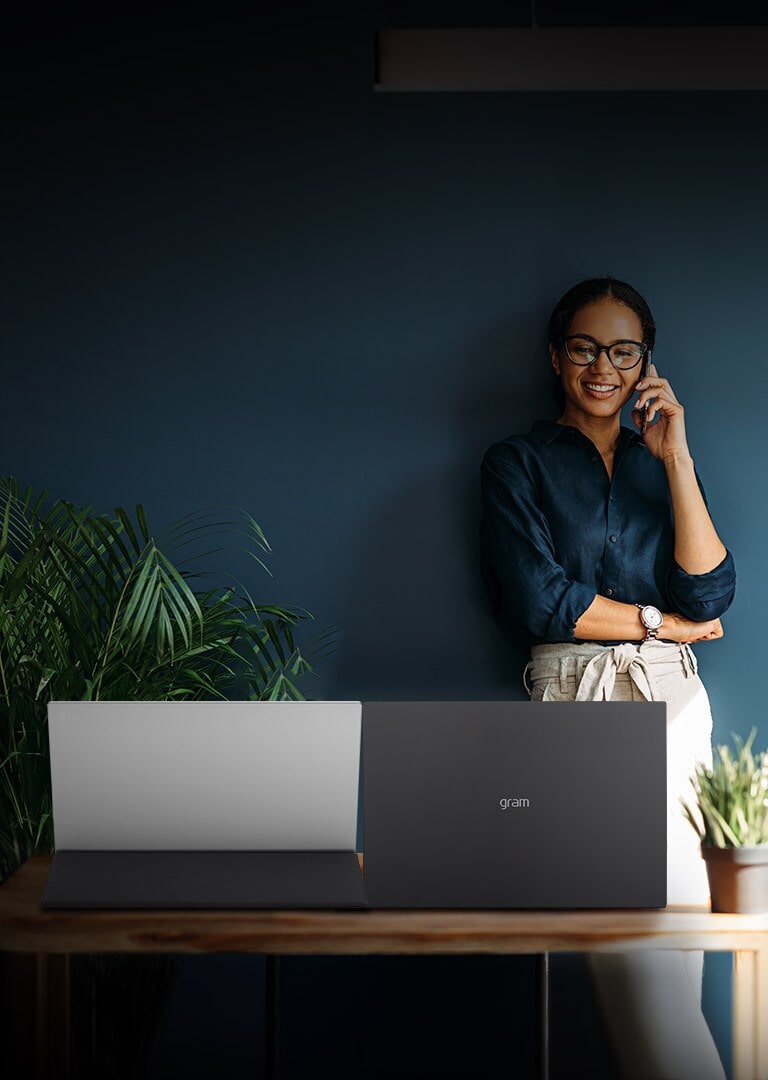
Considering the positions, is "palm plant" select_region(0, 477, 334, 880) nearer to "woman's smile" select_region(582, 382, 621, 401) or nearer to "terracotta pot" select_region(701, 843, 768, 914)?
"woman's smile" select_region(582, 382, 621, 401)

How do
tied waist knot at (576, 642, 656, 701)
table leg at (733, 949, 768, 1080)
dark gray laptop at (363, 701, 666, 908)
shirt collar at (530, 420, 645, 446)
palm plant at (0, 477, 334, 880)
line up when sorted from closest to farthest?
table leg at (733, 949, 768, 1080)
dark gray laptop at (363, 701, 666, 908)
palm plant at (0, 477, 334, 880)
tied waist knot at (576, 642, 656, 701)
shirt collar at (530, 420, 645, 446)

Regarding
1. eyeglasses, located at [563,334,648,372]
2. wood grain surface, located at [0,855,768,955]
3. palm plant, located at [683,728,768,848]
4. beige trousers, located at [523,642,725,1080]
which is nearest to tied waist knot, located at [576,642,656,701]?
beige trousers, located at [523,642,725,1080]

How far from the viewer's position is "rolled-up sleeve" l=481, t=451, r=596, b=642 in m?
3.18

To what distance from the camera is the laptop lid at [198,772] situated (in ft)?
5.78

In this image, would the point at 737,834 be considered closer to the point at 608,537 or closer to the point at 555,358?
the point at 608,537

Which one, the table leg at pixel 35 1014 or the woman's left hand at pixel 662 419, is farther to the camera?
the woman's left hand at pixel 662 419

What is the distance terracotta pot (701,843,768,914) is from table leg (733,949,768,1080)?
0.10 metres

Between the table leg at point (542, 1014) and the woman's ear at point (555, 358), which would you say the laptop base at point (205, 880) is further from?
the woman's ear at point (555, 358)

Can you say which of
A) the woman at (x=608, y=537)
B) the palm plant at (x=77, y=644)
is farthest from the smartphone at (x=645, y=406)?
the palm plant at (x=77, y=644)

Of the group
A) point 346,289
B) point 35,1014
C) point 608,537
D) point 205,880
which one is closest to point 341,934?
point 205,880

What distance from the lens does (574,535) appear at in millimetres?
3320

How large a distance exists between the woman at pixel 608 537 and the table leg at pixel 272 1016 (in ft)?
4.04

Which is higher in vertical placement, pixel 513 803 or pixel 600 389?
pixel 600 389

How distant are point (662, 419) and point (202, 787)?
199 cm
